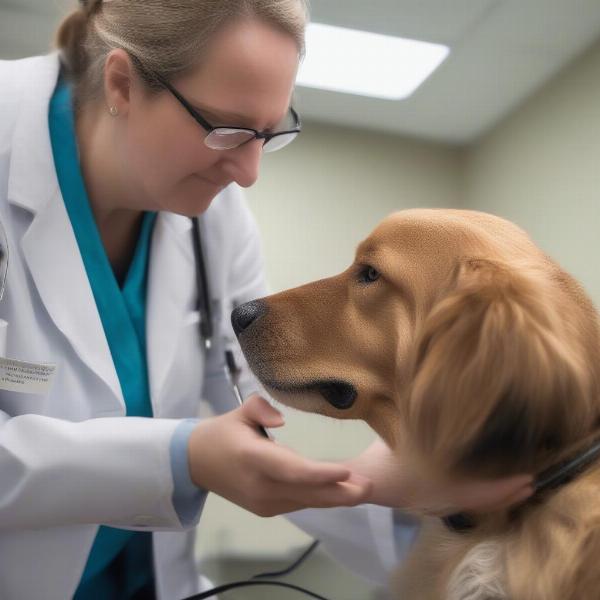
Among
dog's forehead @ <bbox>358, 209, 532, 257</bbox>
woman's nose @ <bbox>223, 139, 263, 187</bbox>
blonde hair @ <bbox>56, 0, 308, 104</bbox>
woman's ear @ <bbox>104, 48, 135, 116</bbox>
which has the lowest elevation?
dog's forehead @ <bbox>358, 209, 532, 257</bbox>

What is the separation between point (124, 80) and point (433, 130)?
1.61m

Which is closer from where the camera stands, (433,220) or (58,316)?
(433,220)

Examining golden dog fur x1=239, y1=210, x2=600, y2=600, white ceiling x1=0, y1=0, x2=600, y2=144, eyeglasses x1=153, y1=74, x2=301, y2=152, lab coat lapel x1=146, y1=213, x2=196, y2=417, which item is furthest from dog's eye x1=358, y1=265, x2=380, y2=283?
white ceiling x1=0, y1=0, x2=600, y2=144

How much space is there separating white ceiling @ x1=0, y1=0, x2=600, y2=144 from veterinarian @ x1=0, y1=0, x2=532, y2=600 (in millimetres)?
638

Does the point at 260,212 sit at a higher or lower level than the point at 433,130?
lower

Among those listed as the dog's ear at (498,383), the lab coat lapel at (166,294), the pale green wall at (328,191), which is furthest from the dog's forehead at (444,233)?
the pale green wall at (328,191)

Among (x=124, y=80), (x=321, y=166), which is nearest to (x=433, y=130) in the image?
(x=321, y=166)

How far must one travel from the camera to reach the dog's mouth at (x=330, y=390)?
2.31 ft

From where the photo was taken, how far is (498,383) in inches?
19.9

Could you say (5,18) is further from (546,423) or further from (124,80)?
(546,423)

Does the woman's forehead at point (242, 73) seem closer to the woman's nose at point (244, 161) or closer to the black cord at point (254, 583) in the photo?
the woman's nose at point (244, 161)

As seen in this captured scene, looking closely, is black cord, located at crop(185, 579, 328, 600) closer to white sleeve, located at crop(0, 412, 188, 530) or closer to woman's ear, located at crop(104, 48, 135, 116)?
white sleeve, located at crop(0, 412, 188, 530)

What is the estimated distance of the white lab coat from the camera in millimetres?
693

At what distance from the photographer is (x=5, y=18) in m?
1.74
